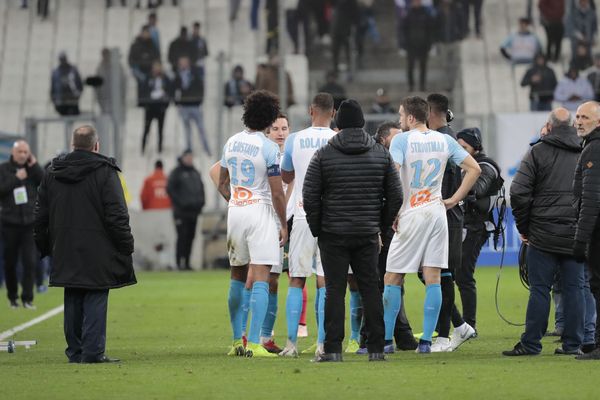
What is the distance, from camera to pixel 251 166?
508 inches

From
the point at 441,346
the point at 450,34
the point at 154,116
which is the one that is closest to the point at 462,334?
the point at 441,346

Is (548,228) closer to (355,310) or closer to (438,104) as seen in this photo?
(438,104)

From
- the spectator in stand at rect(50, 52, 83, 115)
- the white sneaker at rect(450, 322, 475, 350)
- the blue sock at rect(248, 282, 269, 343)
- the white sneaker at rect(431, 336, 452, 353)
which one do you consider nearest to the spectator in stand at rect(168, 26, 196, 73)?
the spectator in stand at rect(50, 52, 83, 115)

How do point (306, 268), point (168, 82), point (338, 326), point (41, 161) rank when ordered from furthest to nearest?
1. point (168, 82)
2. point (41, 161)
3. point (306, 268)
4. point (338, 326)

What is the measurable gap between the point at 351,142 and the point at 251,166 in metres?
1.13

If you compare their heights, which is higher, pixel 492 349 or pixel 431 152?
pixel 431 152

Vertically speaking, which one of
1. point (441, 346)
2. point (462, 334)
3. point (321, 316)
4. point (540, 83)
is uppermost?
point (540, 83)

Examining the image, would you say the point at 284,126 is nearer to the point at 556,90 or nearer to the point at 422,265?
the point at 422,265

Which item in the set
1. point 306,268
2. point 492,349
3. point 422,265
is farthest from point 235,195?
point 492,349

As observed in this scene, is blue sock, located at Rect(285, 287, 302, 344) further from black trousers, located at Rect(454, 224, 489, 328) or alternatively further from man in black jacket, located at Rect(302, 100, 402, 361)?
black trousers, located at Rect(454, 224, 489, 328)

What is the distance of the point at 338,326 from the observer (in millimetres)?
12078

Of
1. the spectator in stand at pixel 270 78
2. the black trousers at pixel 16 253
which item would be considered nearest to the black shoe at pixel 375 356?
the black trousers at pixel 16 253

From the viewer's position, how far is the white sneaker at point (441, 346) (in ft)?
44.1

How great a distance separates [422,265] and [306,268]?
0.97 metres
